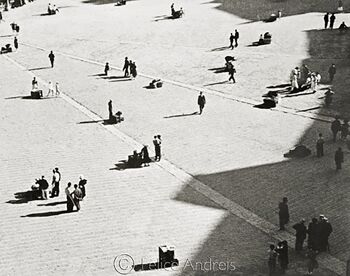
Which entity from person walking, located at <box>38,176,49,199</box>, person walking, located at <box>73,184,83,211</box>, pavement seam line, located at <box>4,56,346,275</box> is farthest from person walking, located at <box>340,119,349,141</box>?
person walking, located at <box>38,176,49,199</box>

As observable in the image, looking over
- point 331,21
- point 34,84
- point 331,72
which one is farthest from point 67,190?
point 331,21

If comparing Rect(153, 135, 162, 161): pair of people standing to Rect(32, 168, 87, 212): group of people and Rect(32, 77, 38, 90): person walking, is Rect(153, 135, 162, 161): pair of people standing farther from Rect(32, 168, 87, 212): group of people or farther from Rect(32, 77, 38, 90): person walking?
Rect(32, 77, 38, 90): person walking

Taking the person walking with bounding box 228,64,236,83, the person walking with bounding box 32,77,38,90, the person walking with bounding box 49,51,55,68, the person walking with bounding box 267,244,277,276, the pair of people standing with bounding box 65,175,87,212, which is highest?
the person walking with bounding box 49,51,55,68

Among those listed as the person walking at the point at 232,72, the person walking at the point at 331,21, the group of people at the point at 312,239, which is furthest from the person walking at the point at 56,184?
the person walking at the point at 331,21

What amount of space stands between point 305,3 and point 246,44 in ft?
45.0

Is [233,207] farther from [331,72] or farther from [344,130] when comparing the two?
[331,72]

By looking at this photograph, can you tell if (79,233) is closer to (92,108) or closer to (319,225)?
(319,225)

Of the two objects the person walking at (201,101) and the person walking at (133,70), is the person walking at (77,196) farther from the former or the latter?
the person walking at (133,70)

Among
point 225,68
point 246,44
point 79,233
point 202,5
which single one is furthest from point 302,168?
point 202,5

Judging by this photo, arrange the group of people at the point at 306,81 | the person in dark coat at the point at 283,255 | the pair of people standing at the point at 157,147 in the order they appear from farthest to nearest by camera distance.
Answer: the group of people at the point at 306,81 → the pair of people standing at the point at 157,147 → the person in dark coat at the point at 283,255

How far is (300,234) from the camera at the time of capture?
59.1 feet

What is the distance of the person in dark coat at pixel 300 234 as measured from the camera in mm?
17906

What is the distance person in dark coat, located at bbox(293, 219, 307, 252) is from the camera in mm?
17906

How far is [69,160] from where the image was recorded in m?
27.1
